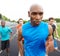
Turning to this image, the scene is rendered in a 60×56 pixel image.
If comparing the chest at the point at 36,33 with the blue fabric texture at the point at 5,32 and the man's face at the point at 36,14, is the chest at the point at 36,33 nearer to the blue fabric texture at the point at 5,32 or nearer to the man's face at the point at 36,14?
the man's face at the point at 36,14

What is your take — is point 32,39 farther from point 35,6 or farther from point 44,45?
point 35,6

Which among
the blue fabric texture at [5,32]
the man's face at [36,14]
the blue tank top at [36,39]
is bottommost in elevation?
the blue fabric texture at [5,32]

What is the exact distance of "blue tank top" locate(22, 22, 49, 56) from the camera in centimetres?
409

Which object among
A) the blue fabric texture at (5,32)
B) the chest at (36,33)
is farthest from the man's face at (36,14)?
the blue fabric texture at (5,32)

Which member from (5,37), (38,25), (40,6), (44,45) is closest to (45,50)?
(44,45)

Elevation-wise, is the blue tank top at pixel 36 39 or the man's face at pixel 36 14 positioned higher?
the man's face at pixel 36 14

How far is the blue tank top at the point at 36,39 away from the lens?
4094 mm

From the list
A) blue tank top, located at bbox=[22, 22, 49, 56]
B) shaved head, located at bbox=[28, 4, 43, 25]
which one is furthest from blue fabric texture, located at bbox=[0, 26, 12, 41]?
shaved head, located at bbox=[28, 4, 43, 25]

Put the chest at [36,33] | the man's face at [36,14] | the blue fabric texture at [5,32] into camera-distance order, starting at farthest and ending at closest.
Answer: the blue fabric texture at [5,32] → the chest at [36,33] → the man's face at [36,14]

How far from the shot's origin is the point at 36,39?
4098 mm

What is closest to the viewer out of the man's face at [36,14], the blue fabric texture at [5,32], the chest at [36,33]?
the man's face at [36,14]

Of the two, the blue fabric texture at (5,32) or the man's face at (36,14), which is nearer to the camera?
the man's face at (36,14)

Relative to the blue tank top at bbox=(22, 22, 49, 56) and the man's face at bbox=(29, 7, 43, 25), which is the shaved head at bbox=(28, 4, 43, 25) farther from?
the blue tank top at bbox=(22, 22, 49, 56)

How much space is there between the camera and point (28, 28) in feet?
13.8
